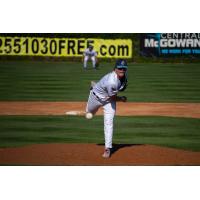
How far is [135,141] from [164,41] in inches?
119

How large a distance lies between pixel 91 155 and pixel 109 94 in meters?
1.04

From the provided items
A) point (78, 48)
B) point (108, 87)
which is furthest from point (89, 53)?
point (108, 87)

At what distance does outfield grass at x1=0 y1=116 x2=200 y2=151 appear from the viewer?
30.7ft

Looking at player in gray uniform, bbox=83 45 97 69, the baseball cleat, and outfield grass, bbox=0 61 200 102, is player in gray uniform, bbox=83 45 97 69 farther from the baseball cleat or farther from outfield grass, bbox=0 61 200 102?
the baseball cleat

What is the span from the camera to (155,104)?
43.5 ft

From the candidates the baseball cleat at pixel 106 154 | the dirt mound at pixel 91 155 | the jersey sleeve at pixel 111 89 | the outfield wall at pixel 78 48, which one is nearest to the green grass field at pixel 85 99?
the outfield wall at pixel 78 48

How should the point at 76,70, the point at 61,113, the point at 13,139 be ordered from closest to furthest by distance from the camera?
the point at 13,139 < the point at 61,113 < the point at 76,70

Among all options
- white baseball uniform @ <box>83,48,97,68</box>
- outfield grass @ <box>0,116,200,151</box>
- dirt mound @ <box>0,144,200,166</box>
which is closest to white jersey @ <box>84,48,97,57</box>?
white baseball uniform @ <box>83,48,97,68</box>

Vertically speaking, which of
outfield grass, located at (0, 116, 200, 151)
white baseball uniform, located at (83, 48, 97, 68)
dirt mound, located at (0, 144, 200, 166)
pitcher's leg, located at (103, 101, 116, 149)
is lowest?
dirt mound, located at (0, 144, 200, 166)

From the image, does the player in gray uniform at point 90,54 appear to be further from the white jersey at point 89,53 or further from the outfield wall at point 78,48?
the outfield wall at point 78,48

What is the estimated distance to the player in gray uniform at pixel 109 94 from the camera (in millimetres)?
7820

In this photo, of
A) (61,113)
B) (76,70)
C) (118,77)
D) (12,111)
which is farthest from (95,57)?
(118,77)

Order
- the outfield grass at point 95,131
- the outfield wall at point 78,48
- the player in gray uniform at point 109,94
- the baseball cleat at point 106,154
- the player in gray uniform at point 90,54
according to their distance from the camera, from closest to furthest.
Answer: the player in gray uniform at point 109,94 → the baseball cleat at point 106,154 → the outfield grass at point 95,131 → the outfield wall at point 78,48 → the player in gray uniform at point 90,54
